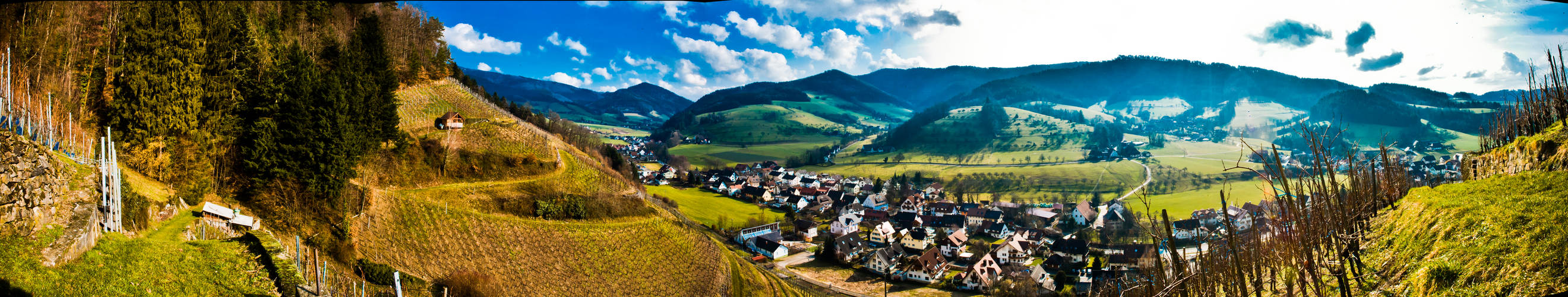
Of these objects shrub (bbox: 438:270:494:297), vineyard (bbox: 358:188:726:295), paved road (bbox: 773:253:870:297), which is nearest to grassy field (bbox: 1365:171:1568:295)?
shrub (bbox: 438:270:494:297)

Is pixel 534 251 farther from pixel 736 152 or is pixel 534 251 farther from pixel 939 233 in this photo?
pixel 736 152

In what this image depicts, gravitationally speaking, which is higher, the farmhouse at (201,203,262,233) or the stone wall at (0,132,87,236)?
the stone wall at (0,132,87,236)

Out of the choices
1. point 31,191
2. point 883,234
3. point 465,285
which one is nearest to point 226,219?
point 465,285

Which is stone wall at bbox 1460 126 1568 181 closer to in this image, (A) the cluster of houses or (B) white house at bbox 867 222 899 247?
(A) the cluster of houses

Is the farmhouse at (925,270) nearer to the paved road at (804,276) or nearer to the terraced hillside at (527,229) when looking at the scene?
the paved road at (804,276)

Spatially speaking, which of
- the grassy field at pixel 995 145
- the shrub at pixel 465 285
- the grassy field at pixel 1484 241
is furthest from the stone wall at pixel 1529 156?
the grassy field at pixel 995 145

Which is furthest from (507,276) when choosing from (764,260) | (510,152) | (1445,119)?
(1445,119)
